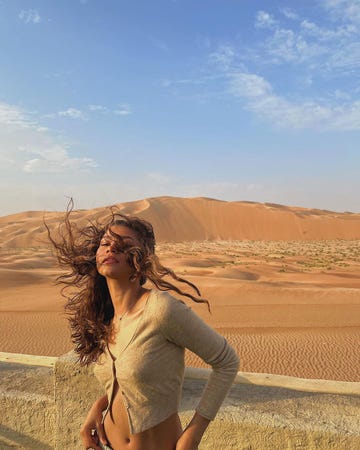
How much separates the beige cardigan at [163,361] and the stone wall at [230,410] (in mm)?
750

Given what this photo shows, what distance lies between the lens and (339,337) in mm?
8055

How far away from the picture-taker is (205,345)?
1.59 metres

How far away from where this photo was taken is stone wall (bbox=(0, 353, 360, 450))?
2119 millimetres

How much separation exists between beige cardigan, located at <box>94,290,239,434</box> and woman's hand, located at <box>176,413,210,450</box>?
30mm

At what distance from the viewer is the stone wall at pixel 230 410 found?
2119 mm

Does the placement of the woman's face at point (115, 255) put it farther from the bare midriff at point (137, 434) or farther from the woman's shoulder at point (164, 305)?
the bare midriff at point (137, 434)

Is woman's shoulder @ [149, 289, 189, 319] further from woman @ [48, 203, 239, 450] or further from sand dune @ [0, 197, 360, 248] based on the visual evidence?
sand dune @ [0, 197, 360, 248]

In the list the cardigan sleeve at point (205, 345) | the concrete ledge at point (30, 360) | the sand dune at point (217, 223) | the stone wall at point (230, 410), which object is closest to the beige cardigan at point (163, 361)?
the cardigan sleeve at point (205, 345)

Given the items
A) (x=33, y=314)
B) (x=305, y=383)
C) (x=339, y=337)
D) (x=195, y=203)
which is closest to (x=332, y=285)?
(x=339, y=337)

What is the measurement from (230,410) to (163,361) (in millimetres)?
927

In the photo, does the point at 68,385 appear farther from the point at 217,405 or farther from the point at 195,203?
the point at 195,203

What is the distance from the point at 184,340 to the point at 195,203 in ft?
254

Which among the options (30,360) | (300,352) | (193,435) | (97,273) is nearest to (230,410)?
(193,435)

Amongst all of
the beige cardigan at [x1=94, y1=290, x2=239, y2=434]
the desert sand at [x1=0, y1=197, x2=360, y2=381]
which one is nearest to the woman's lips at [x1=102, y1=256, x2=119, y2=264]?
the beige cardigan at [x1=94, y1=290, x2=239, y2=434]
